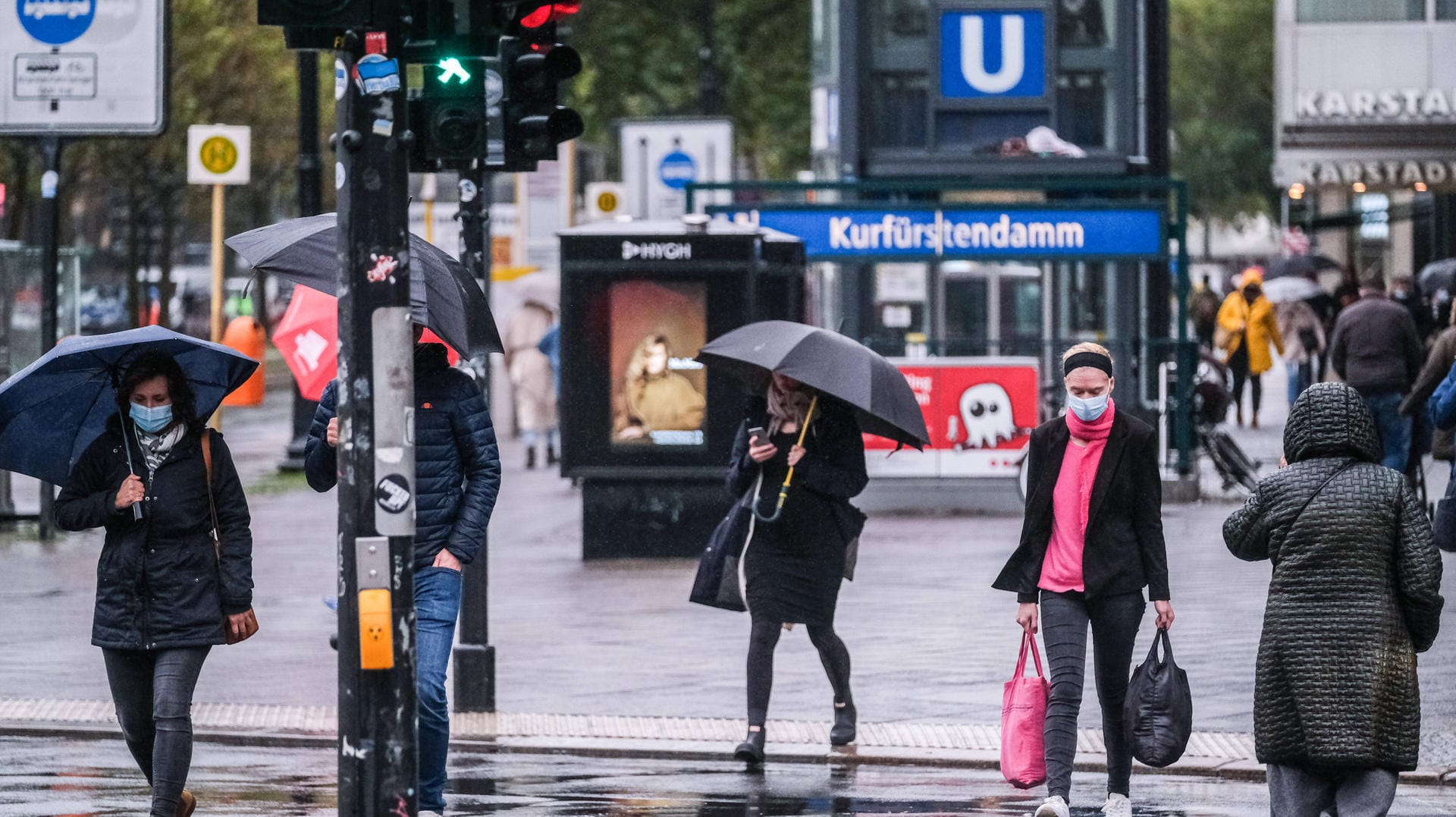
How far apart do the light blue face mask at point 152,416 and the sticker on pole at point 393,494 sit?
128 centimetres

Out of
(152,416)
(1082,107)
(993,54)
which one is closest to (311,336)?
(152,416)

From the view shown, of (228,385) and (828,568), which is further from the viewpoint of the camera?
(828,568)

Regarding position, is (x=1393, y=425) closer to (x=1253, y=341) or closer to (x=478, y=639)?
(x=478, y=639)

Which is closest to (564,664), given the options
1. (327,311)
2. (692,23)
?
(327,311)

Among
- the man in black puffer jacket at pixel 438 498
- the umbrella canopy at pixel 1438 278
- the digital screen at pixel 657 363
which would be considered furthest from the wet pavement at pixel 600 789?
the umbrella canopy at pixel 1438 278

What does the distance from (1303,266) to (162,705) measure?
24620 millimetres

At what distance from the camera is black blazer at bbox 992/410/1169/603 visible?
7695mm

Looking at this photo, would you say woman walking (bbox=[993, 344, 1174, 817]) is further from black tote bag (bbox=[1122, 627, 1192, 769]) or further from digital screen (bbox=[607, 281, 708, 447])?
digital screen (bbox=[607, 281, 708, 447])

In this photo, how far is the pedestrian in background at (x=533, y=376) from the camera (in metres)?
24.2

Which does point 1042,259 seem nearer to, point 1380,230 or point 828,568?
point 828,568

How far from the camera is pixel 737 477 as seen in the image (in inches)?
369

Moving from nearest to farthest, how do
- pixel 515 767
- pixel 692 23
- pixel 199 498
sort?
pixel 199 498, pixel 515 767, pixel 692 23

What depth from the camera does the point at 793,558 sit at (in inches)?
367

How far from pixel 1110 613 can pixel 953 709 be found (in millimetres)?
2484
